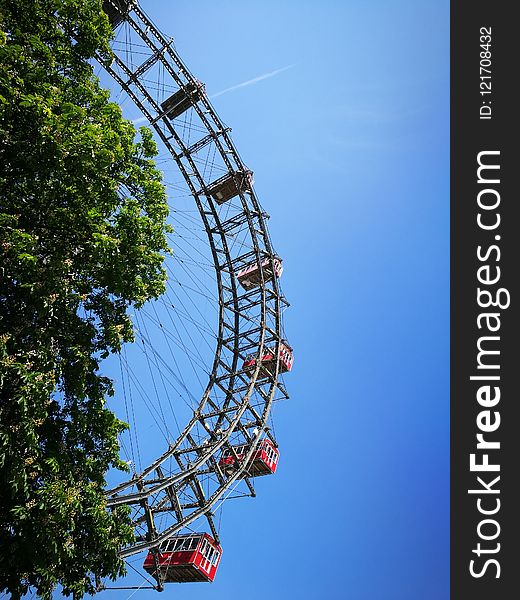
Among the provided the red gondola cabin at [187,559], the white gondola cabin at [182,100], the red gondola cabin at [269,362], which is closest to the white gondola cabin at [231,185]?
the white gondola cabin at [182,100]

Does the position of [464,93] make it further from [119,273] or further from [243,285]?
[243,285]

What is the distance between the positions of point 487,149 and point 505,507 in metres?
6.90

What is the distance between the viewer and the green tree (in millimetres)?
7863

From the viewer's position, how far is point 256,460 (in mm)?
22031

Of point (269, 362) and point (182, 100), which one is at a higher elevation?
point (182, 100)

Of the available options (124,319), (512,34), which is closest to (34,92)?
(124,319)

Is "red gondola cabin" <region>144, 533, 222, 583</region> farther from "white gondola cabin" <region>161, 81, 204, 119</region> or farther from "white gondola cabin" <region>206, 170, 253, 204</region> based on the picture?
"white gondola cabin" <region>161, 81, 204, 119</region>

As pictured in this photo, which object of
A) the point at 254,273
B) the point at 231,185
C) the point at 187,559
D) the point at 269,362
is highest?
the point at 231,185

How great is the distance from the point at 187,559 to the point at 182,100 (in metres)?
20.6

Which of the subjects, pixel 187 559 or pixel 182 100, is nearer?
pixel 187 559

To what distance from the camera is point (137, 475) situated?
15.8 metres

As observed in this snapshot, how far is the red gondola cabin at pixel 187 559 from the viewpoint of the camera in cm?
1681

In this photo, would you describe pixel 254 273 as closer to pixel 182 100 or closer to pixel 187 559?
pixel 182 100

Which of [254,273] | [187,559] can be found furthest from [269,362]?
[187,559]
